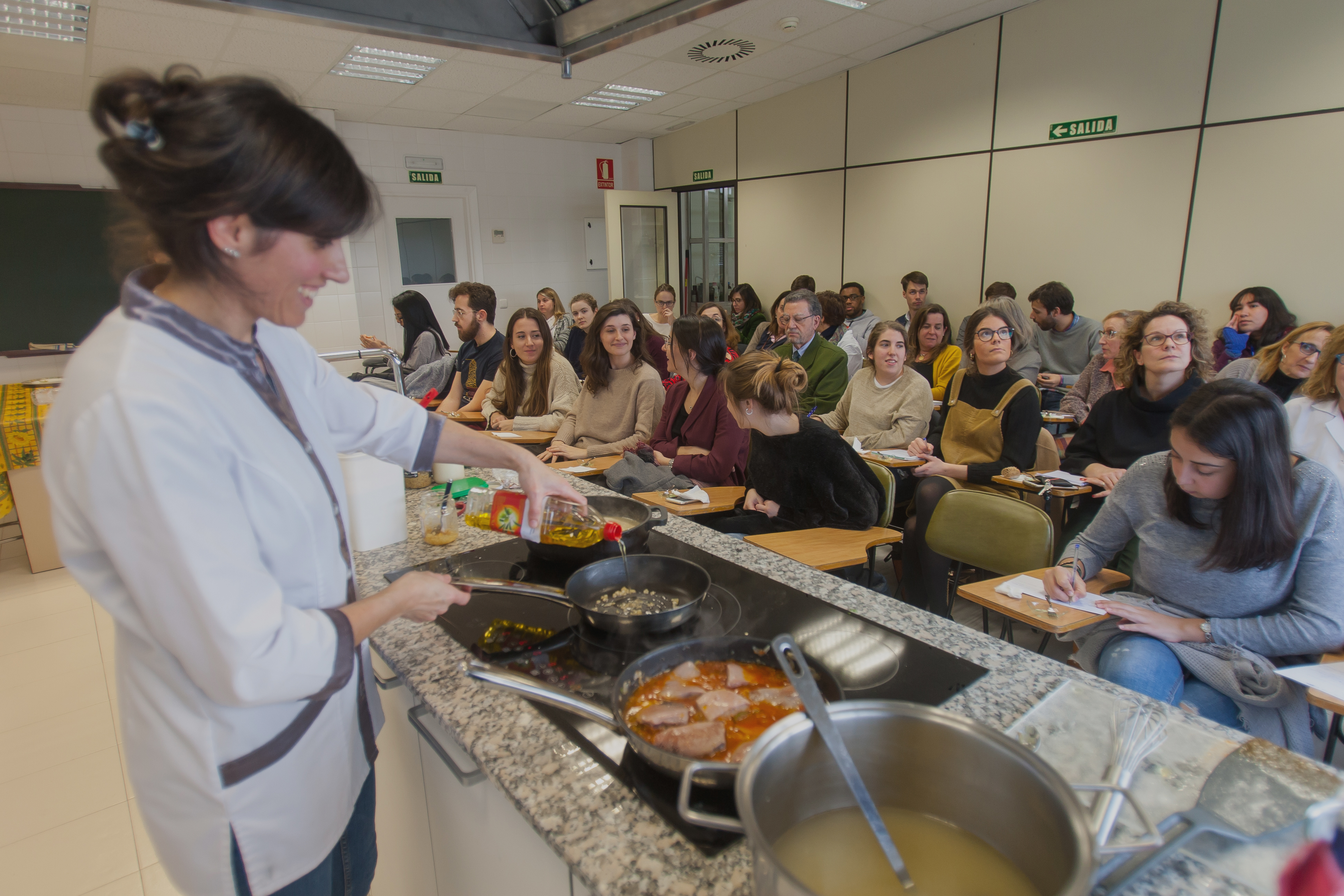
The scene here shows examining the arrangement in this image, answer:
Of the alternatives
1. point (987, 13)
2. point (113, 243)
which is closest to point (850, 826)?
point (113, 243)

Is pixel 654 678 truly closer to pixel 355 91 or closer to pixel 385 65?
pixel 385 65

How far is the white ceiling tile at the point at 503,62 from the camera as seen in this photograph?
496cm

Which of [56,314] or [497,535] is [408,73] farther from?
[497,535]

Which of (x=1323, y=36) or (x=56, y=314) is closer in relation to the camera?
(x=1323, y=36)

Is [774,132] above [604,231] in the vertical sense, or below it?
above

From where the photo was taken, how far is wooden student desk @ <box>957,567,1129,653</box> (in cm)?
167

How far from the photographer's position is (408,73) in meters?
5.41

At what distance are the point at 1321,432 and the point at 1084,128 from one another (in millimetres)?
3330

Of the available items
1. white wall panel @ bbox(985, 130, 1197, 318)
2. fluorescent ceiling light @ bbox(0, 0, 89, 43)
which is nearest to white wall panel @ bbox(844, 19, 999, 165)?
white wall panel @ bbox(985, 130, 1197, 318)

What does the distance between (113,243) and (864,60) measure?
646 centimetres

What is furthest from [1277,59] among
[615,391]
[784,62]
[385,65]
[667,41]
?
[385,65]

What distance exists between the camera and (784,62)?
19.0 feet

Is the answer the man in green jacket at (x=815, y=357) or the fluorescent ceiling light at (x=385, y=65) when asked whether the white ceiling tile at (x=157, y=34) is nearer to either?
the fluorescent ceiling light at (x=385, y=65)

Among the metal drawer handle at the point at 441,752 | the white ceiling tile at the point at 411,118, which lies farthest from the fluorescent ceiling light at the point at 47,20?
the metal drawer handle at the point at 441,752
